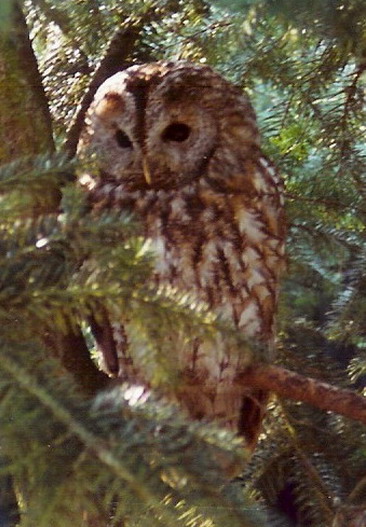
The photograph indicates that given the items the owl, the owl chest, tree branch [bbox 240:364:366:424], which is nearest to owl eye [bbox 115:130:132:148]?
the owl

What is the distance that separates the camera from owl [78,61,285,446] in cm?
110

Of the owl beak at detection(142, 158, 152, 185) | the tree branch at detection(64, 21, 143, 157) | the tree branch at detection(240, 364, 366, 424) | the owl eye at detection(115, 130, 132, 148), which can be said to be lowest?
the tree branch at detection(240, 364, 366, 424)

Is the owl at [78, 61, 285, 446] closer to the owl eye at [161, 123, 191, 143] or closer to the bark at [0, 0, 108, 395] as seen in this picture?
the owl eye at [161, 123, 191, 143]

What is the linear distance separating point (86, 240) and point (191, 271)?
639mm

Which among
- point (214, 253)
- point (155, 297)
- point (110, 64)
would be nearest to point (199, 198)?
point (214, 253)

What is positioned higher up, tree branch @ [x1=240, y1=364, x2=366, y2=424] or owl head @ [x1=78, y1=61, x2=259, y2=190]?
owl head @ [x1=78, y1=61, x2=259, y2=190]

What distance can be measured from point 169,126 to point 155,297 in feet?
2.36

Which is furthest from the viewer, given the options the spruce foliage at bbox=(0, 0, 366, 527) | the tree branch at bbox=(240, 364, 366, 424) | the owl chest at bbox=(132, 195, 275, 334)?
the owl chest at bbox=(132, 195, 275, 334)

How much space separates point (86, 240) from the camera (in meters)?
0.46

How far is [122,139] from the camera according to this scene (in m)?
1.16

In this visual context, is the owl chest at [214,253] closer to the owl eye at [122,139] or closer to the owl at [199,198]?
the owl at [199,198]

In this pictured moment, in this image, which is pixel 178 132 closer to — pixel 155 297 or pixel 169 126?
pixel 169 126

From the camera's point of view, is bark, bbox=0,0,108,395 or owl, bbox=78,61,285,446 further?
owl, bbox=78,61,285,446

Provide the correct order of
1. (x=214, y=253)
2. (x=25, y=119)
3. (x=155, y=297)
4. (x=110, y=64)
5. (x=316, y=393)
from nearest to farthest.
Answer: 1. (x=155, y=297)
2. (x=316, y=393)
3. (x=25, y=119)
4. (x=214, y=253)
5. (x=110, y=64)
